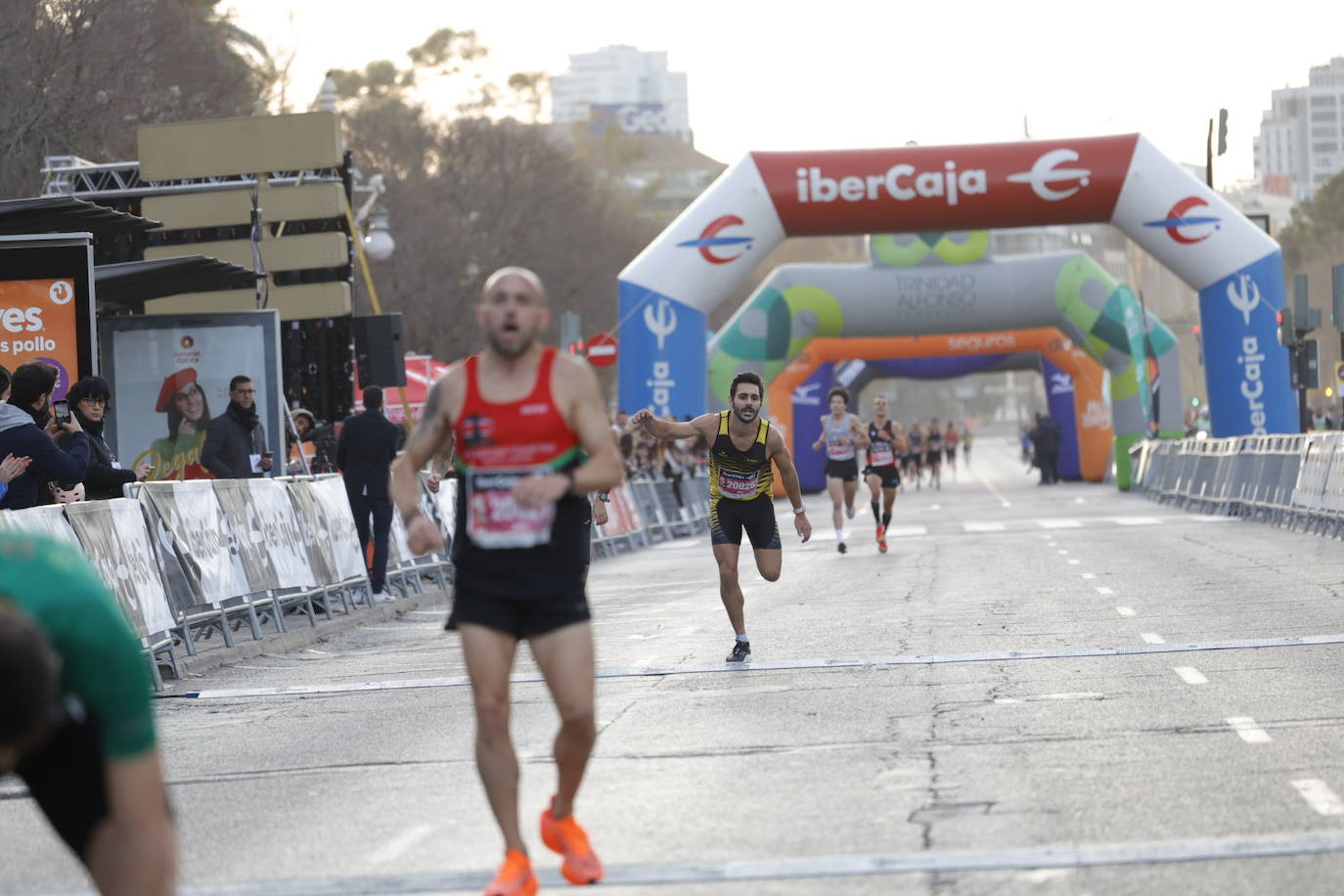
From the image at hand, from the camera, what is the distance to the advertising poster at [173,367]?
62.3 ft

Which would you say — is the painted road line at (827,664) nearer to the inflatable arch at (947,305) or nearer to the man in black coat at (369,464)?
the man in black coat at (369,464)

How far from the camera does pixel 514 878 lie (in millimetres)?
5824

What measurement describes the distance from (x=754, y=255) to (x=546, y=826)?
26355 mm

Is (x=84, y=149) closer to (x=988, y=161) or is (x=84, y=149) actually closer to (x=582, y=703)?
(x=988, y=161)

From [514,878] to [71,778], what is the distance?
6.36 ft

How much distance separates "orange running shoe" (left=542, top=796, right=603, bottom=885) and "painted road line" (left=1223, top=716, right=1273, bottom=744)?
3.25 meters

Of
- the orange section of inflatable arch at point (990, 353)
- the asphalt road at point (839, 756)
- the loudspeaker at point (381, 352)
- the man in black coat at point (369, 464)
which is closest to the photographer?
the asphalt road at point (839, 756)

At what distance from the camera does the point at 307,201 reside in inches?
905

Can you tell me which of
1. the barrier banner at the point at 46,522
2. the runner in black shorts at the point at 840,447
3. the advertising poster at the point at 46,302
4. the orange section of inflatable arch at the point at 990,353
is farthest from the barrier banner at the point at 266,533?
the orange section of inflatable arch at the point at 990,353

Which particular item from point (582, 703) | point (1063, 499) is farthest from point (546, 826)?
point (1063, 499)

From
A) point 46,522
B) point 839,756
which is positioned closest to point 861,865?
point 839,756

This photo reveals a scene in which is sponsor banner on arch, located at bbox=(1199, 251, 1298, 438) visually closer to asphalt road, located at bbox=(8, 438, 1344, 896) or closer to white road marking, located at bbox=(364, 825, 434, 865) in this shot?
asphalt road, located at bbox=(8, 438, 1344, 896)

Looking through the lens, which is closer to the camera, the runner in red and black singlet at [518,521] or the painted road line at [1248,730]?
the runner in red and black singlet at [518,521]

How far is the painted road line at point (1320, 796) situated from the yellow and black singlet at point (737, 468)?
18.8ft
